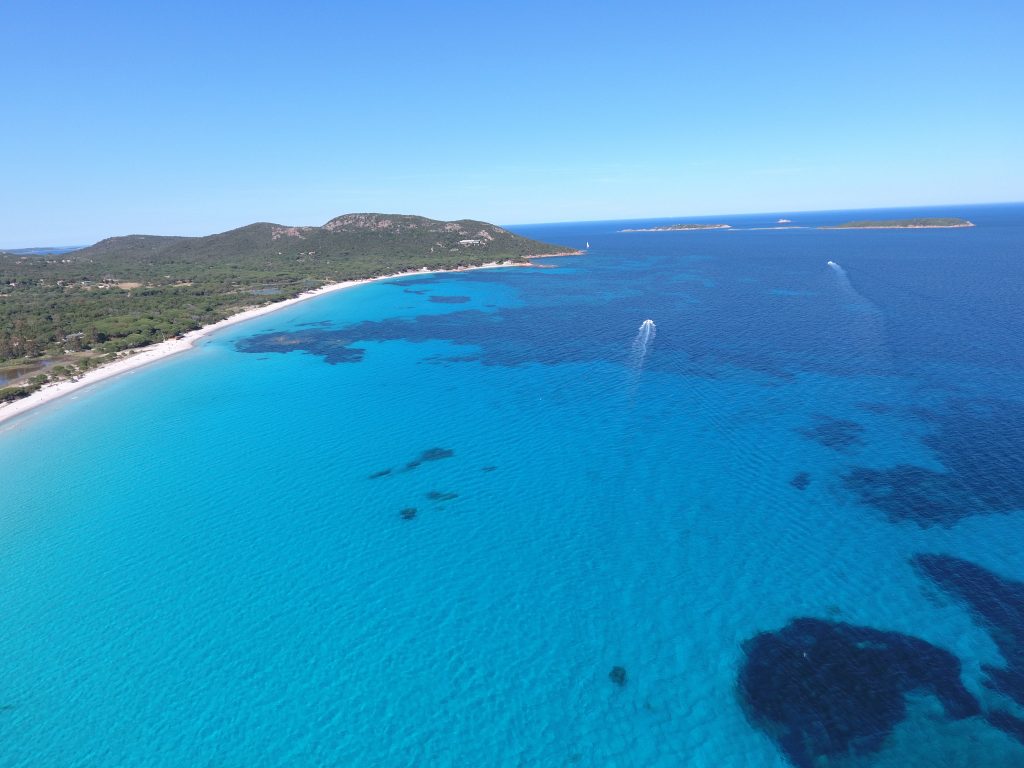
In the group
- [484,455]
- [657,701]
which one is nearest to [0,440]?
[484,455]

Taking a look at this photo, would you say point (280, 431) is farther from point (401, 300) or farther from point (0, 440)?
point (401, 300)

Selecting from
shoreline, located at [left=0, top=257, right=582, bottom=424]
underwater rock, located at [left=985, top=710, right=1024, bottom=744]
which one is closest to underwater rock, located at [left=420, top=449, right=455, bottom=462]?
underwater rock, located at [left=985, top=710, right=1024, bottom=744]

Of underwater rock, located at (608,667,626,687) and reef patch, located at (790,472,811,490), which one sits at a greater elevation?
reef patch, located at (790,472,811,490)

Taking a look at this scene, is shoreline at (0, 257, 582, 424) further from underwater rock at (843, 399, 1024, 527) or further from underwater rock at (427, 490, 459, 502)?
underwater rock at (843, 399, 1024, 527)

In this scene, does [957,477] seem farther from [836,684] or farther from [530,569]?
[530,569]

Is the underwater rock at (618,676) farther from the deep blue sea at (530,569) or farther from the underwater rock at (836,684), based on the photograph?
the underwater rock at (836,684)
